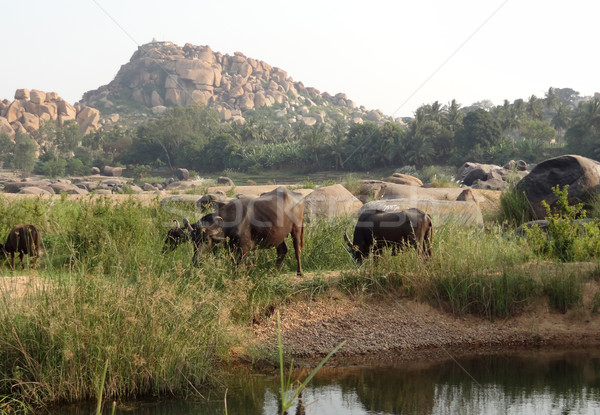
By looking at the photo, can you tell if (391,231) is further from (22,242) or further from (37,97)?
(37,97)

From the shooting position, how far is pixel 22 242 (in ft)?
31.3

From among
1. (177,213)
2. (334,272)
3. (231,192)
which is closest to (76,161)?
(231,192)

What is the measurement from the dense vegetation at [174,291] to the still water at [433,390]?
37 centimetres

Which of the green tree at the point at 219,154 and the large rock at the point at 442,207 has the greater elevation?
the green tree at the point at 219,154

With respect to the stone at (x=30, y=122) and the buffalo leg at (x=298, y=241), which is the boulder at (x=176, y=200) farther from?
the stone at (x=30, y=122)

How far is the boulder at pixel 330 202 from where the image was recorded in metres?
15.5

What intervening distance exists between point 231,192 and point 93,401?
766 inches

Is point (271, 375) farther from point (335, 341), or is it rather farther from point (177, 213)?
point (177, 213)

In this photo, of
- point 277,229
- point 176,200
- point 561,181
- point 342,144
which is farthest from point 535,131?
point 277,229

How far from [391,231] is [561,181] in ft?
23.8

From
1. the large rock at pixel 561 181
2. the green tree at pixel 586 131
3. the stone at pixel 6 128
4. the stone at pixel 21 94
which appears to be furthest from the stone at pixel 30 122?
the large rock at pixel 561 181

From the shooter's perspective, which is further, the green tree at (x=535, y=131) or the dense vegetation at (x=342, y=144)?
the green tree at (x=535, y=131)

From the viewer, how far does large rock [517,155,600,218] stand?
13945mm

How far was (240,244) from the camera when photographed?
8086 millimetres
